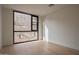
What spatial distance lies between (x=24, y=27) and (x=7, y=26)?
6.06ft

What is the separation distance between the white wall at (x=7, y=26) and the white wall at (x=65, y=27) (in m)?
2.76

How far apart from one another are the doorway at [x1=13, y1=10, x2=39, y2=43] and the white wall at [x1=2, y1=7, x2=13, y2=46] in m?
0.47

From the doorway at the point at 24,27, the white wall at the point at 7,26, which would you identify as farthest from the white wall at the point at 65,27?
the white wall at the point at 7,26

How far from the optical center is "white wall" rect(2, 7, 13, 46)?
5.53 metres

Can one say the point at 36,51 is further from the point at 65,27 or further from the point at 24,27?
the point at 24,27

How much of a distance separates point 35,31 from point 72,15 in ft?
12.6

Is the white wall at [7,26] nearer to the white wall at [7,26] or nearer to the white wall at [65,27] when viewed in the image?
the white wall at [7,26]

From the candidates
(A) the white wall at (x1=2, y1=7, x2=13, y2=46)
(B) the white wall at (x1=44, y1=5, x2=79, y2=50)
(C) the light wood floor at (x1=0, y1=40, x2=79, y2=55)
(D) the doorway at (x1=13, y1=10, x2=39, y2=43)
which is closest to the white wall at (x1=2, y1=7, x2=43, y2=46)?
(A) the white wall at (x1=2, y1=7, x2=13, y2=46)

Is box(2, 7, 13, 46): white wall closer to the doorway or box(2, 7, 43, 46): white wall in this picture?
box(2, 7, 43, 46): white wall
